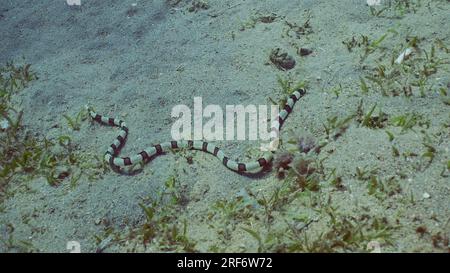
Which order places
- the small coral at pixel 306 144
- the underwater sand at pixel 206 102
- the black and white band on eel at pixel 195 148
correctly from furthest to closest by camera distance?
the black and white band on eel at pixel 195 148 < the small coral at pixel 306 144 < the underwater sand at pixel 206 102

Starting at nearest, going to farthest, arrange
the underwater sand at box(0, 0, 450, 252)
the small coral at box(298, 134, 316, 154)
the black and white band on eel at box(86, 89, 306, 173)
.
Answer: the underwater sand at box(0, 0, 450, 252) < the small coral at box(298, 134, 316, 154) < the black and white band on eel at box(86, 89, 306, 173)

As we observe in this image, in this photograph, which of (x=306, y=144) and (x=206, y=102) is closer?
(x=306, y=144)

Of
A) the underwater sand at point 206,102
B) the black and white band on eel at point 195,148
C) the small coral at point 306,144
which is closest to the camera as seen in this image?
the underwater sand at point 206,102

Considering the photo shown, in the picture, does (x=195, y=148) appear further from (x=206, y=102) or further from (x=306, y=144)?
(x=306, y=144)

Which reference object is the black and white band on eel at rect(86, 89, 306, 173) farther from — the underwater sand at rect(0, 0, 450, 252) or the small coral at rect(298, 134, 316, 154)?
the small coral at rect(298, 134, 316, 154)

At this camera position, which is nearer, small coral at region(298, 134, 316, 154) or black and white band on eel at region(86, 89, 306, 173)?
small coral at region(298, 134, 316, 154)

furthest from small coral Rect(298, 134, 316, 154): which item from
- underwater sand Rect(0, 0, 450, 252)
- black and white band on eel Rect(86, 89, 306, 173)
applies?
black and white band on eel Rect(86, 89, 306, 173)

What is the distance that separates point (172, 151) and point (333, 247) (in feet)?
7.61

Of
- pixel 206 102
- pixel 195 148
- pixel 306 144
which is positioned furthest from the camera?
pixel 206 102

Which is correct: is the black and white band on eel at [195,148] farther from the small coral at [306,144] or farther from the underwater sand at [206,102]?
the small coral at [306,144]

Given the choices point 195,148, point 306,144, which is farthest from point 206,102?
point 306,144

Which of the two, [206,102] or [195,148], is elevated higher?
[206,102]

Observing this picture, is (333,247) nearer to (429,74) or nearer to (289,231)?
(289,231)

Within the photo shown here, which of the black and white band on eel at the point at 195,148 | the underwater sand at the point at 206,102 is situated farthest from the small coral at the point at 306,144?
the black and white band on eel at the point at 195,148
